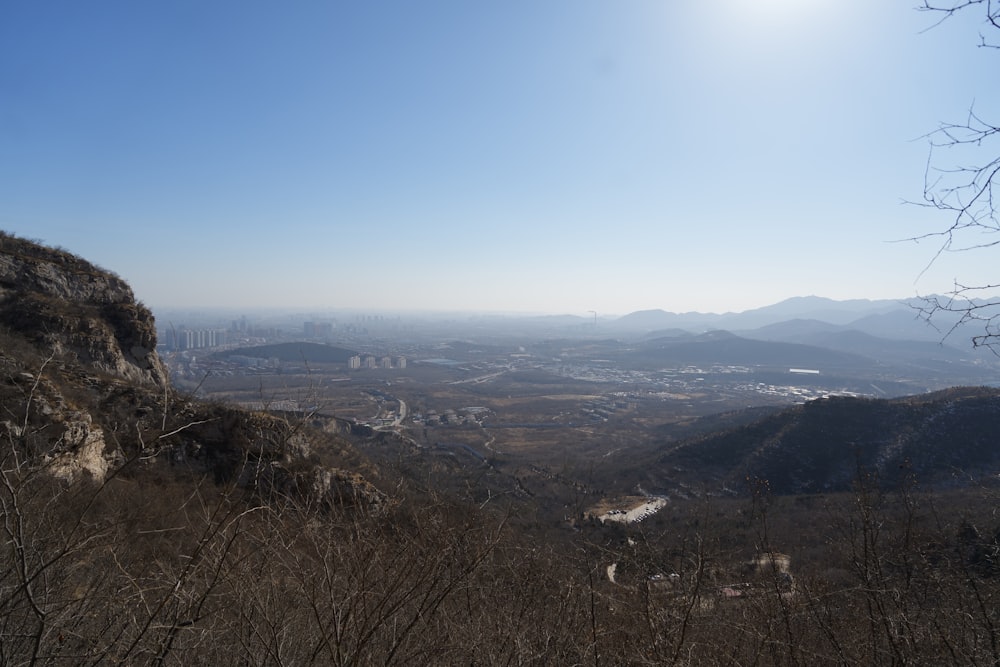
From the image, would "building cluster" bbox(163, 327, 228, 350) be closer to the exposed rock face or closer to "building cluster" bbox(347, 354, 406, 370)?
"building cluster" bbox(347, 354, 406, 370)

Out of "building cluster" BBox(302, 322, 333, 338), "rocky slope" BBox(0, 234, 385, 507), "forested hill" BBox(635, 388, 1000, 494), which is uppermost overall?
"rocky slope" BBox(0, 234, 385, 507)

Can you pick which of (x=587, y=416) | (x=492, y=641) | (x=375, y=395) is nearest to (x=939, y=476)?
(x=492, y=641)

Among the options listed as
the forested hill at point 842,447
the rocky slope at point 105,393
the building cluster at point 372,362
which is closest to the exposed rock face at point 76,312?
the rocky slope at point 105,393

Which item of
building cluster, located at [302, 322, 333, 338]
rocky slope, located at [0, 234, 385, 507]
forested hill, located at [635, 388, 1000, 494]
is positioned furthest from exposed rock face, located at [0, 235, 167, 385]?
building cluster, located at [302, 322, 333, 338]

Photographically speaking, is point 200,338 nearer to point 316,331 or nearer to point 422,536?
point 422,536

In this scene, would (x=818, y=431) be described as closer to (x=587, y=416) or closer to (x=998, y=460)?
(x=998, y=460)

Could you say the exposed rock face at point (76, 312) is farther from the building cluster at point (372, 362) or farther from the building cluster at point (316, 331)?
the building cluster at point (316, 331)
